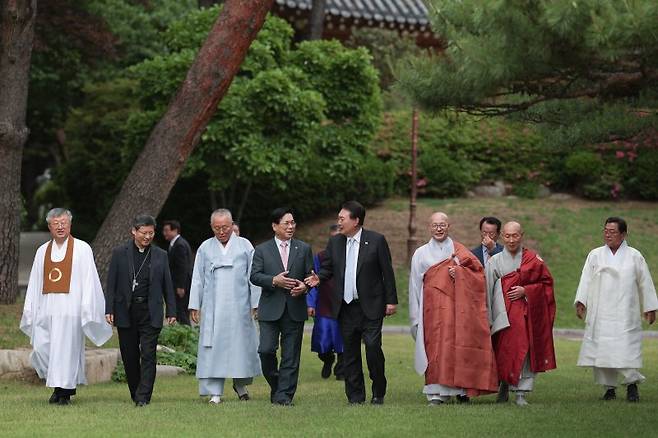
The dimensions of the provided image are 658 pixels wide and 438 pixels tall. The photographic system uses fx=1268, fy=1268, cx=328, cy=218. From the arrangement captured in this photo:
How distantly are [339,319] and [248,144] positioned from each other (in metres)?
13.3

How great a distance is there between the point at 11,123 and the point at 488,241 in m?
7.22

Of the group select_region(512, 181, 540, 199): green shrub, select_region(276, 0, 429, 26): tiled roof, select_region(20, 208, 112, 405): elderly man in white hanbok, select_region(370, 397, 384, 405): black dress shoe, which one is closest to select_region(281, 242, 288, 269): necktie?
select_region(370, 397, 384, 405): black dress shoe

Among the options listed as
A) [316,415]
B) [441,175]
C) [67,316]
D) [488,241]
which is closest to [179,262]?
[67,316]

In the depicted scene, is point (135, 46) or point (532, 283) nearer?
point (532, 283)

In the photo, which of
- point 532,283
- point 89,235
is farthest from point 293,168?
point 532,283

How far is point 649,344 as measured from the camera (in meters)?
19.4

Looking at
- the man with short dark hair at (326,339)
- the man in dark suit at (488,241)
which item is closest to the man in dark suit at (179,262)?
the man with short dark hair at (326,339)

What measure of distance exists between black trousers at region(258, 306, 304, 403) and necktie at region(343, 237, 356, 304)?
19.5 inches

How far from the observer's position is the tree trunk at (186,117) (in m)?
15.7

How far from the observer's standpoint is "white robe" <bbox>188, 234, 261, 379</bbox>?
458 inches

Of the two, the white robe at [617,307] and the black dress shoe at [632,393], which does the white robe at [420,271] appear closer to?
the white robe at [617,307]

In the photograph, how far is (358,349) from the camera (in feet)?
37.8

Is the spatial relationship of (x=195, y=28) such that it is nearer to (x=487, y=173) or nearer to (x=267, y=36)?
(x=267, y=36)

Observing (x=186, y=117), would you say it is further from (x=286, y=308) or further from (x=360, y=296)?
(x=360, y=296)
